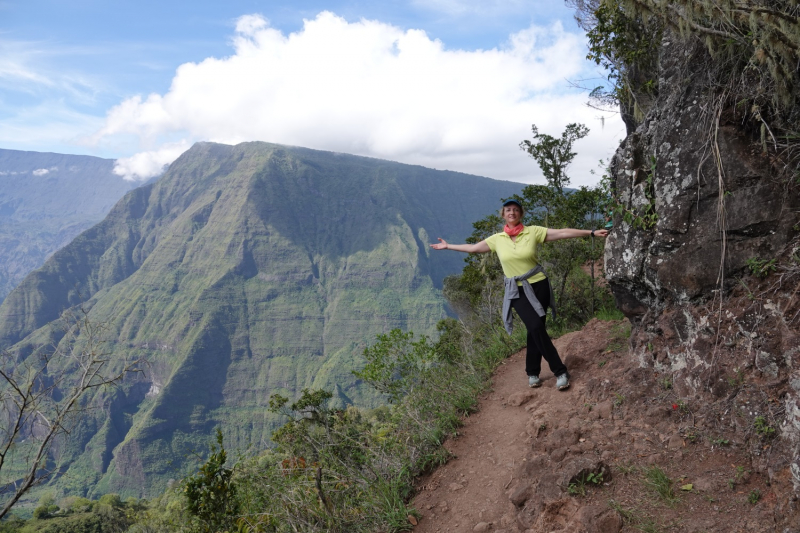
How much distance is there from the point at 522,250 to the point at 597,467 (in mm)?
2204

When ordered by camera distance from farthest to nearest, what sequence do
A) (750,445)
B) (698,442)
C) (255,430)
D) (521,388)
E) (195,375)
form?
1. (195,375)
2. (255,430)
3. (521,388)
4. (698,442)
5. (750,445)

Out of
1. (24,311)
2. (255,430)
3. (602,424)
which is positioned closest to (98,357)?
(602,424)

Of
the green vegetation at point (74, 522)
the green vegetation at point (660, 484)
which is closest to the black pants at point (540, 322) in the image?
the green vegetation at point (660, 484)

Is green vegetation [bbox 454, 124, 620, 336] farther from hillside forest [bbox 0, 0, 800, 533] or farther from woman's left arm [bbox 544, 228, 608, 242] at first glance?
woman's left arm [bbox 544, 228, 608, 242]

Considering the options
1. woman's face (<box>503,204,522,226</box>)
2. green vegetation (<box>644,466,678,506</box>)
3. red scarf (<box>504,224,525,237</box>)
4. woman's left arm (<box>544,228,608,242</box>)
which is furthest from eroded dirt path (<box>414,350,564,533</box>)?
woman's face (<box>503,204,522,226</box>)

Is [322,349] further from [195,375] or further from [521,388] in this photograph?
[521,388]

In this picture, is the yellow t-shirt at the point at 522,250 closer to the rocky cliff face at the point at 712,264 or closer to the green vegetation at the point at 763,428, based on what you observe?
the rocky cliff face at the point at 712,264

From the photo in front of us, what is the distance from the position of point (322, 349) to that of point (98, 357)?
141 meters

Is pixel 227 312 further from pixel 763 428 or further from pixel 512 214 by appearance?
pixel 763 428

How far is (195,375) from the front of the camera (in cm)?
13225

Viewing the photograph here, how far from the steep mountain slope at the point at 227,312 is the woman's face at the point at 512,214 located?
103557 mm

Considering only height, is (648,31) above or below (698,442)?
above

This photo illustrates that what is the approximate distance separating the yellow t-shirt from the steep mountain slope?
103 metres

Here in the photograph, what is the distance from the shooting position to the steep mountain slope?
11288 centimetres
